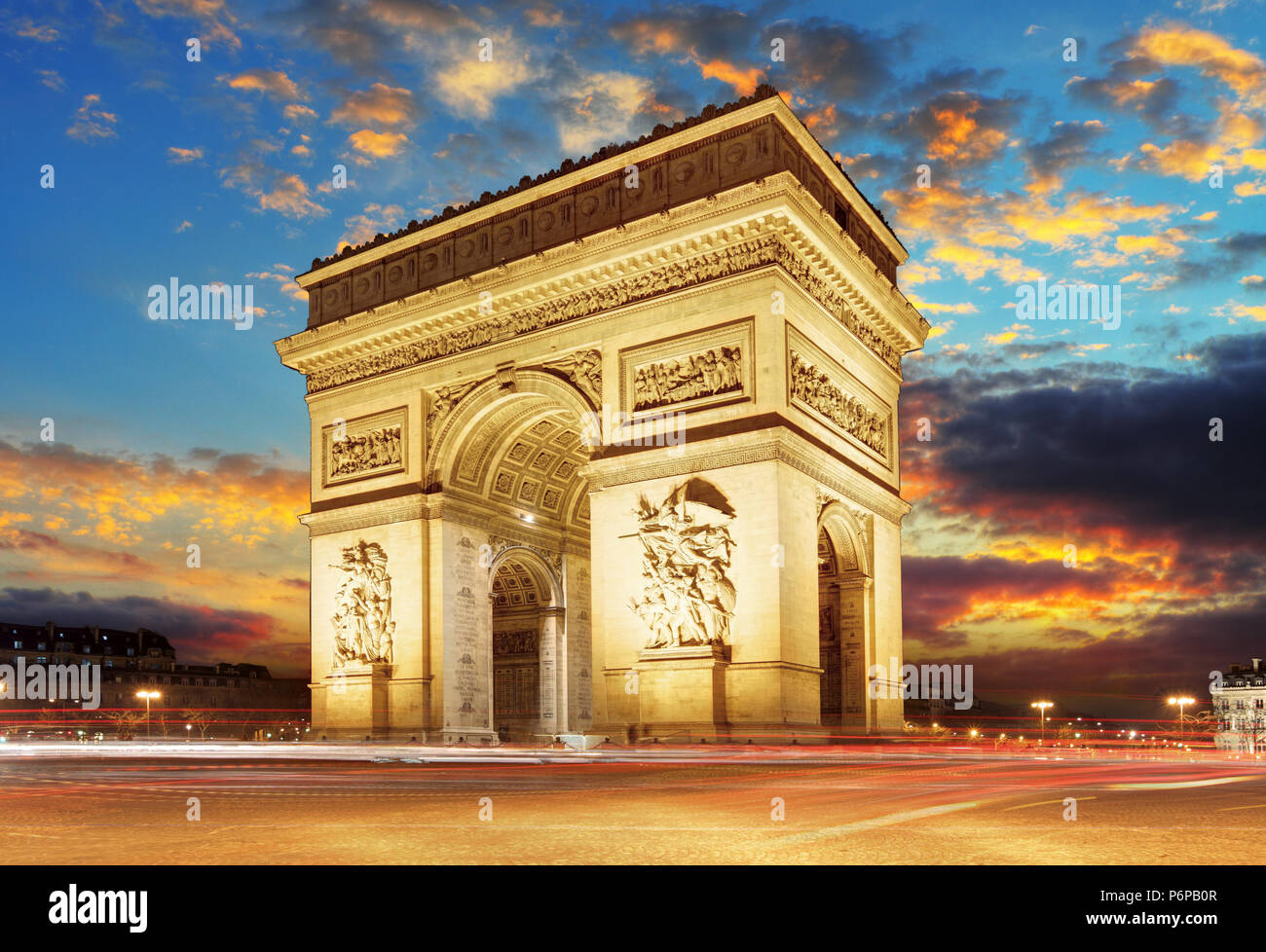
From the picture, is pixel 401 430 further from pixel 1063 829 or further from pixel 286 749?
pixel 1063 829

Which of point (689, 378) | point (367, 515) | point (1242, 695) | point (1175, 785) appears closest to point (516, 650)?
point (367, 515)

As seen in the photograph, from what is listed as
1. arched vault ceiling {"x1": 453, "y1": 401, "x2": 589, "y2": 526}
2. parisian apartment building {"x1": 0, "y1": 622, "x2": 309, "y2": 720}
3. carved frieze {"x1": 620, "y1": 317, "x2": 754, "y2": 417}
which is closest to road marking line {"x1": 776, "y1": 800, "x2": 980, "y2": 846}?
carved frieze {"x1": 620, "y1": 317, "x2": 754, "y2": 417}

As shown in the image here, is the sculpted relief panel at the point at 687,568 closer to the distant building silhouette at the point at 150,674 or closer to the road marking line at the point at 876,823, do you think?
the road marking line at the point at 876,823

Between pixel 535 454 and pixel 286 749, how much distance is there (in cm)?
1151

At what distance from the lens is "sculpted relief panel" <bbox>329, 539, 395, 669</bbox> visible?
30.3 meters

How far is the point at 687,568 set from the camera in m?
24.4

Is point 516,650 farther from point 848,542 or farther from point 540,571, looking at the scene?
point 848,542

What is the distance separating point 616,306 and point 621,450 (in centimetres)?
384

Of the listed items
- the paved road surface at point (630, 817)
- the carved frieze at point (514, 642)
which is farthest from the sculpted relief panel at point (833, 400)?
the carved frieze at point (514, 642)

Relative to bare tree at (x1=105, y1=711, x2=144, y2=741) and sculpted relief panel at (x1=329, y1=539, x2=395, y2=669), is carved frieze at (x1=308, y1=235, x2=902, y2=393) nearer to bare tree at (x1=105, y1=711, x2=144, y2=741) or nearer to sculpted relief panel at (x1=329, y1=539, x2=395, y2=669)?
sculpted relief panel at (x1=329, y1=539, x2=395, y2=669)

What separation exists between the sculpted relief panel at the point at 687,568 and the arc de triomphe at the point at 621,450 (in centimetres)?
7

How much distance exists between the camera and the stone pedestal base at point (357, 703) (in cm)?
2964

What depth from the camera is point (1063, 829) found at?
7.57m
